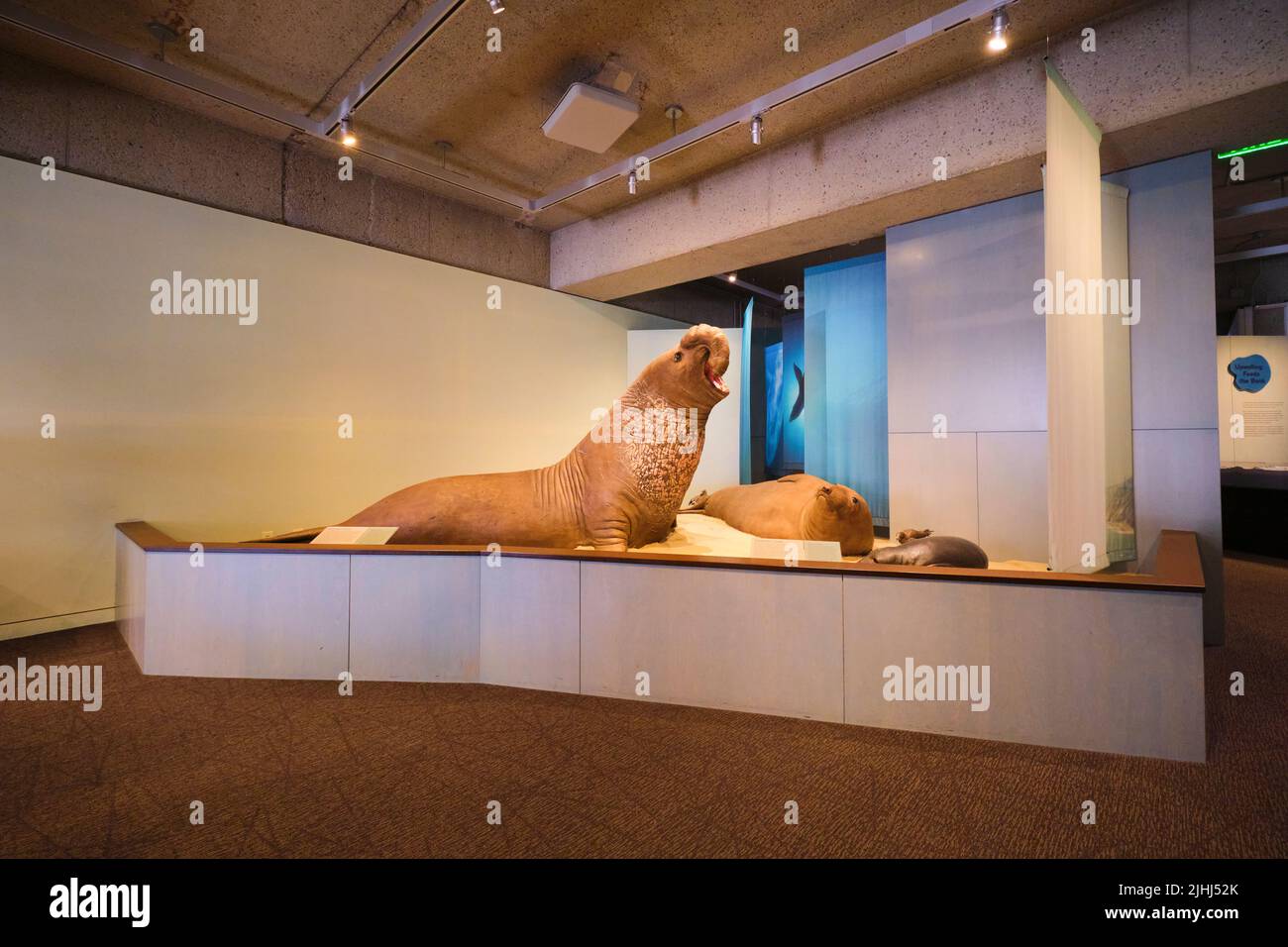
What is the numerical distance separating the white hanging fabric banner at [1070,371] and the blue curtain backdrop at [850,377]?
2.55 meters

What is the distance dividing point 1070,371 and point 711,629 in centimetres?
200

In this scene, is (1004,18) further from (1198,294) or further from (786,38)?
(1198,294)

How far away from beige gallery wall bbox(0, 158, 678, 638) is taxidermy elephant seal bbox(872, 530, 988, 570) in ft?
14.5

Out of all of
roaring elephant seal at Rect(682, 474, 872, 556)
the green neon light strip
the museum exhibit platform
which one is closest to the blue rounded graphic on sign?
the green neon light strip

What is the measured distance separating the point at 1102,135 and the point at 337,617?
4.98 m

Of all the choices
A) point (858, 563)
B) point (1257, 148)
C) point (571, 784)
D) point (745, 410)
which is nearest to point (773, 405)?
point (745, 410)

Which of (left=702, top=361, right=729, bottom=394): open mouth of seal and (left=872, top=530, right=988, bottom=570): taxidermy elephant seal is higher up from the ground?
(left=702, top=361, right=729, bottom=394): open mouth of seal

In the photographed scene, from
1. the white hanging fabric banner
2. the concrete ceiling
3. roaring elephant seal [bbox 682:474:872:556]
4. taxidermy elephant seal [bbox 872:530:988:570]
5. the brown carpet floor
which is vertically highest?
the concrete ceiling

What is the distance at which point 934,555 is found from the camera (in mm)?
2764

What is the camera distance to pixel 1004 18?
299cm

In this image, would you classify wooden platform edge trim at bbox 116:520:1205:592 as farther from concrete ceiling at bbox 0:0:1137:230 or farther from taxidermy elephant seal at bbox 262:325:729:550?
concrete ceiling at bbox 0:0:1137:230

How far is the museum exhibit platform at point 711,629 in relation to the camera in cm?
202

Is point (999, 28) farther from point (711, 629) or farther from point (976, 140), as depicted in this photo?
point (711, 629)

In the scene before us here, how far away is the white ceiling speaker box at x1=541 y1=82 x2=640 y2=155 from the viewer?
394 centimetres
